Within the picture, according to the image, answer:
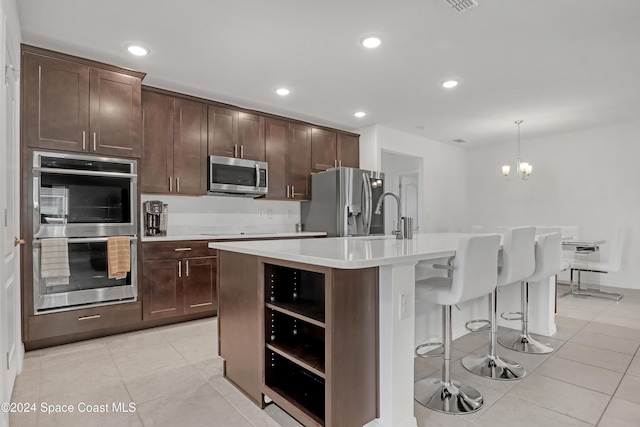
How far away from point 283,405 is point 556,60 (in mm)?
3578

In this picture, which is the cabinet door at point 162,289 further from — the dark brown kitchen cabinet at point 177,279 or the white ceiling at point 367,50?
the white ceiling at point 367,50

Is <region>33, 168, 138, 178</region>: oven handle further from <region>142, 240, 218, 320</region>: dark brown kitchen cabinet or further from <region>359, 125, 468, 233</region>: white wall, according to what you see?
<region>359, 125, 468, 233</region>: white wall

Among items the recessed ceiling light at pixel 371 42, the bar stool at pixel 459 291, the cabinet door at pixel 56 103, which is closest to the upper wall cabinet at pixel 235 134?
the cabinet door at pixel 56 103

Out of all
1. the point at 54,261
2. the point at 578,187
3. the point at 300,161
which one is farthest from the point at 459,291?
the point at 578,187

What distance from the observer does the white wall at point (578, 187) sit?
5270 mm

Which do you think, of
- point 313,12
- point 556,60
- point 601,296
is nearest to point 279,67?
point 313,12

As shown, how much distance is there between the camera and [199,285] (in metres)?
3.61

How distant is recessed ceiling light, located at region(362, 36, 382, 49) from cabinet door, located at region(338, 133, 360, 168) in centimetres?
252

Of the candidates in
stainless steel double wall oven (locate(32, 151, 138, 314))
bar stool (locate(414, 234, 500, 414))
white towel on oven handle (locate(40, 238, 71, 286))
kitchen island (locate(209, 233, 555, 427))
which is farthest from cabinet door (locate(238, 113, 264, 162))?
bar stool (locate(414, 234, 500, 414))

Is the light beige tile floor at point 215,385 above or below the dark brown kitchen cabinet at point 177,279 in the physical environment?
below

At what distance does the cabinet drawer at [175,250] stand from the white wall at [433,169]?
2.90 meters

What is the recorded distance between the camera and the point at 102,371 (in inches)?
95.1

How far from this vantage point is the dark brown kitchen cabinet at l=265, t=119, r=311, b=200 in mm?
4621

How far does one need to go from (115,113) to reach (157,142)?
21.1 inches
